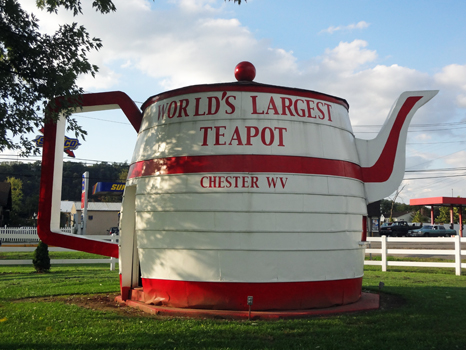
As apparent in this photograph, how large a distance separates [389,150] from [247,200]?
3.27m

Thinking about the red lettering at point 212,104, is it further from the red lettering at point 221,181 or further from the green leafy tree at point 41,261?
the green leafy tree at point 41,261

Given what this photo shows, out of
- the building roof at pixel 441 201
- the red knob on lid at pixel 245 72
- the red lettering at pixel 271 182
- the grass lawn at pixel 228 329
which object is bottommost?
the grass lawn at pixel 228 329

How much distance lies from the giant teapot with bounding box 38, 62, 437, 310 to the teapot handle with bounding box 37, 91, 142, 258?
0.73 meters

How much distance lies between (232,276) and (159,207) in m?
1.66

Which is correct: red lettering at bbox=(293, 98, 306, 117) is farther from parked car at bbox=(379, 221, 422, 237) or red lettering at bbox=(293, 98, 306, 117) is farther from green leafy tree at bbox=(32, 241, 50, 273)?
parked car at bbox=(379, 221, 422, 237)

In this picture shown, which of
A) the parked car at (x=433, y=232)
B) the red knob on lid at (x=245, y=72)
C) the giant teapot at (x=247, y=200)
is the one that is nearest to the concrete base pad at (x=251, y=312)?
the giant teapot at (x=247, y=200)

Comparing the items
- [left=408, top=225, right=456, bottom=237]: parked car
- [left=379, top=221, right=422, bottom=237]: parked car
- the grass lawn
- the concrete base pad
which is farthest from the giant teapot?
[left=408, top=225, right=456, bottom=237]: parked car

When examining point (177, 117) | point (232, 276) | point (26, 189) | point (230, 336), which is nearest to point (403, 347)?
point (230, 336)

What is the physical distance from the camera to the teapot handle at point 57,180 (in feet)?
28.5

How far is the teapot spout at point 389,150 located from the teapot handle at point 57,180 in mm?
4520

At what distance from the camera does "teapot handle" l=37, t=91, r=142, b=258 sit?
8.69 m

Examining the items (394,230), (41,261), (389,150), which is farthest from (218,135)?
(394,230)

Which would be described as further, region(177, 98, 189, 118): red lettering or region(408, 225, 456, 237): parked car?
region(408, 225, 456, 237): parked car

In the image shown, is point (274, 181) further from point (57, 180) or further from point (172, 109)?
point (57, 180)
